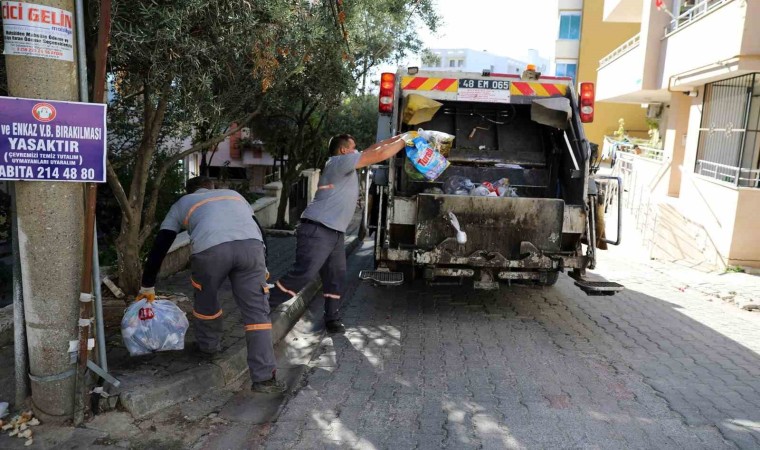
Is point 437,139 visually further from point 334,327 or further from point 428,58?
point 428,58

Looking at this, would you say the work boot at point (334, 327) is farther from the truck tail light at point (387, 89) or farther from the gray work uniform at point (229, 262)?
the truck tail light at point (387, 89)

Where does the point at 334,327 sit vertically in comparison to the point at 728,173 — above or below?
below

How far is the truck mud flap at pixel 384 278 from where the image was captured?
18.2ft

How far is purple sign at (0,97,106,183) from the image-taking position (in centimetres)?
291

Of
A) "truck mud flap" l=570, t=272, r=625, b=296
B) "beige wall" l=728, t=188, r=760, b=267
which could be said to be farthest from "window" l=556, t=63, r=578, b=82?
"truck mud flap" l=570, t=272, r=625, b=296

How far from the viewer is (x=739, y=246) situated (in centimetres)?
848

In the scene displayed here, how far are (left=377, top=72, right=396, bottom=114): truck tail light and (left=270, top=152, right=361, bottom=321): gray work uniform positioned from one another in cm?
139

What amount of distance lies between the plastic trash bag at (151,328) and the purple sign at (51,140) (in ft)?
3.46

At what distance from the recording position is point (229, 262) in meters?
3.87

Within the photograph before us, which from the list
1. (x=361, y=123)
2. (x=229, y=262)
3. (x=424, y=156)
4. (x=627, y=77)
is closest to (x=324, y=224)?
(x=424, y=156)

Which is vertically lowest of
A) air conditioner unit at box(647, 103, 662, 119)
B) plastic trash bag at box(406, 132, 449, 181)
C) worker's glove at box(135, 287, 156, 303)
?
worker's glove at box(135, 287, 156, 303)

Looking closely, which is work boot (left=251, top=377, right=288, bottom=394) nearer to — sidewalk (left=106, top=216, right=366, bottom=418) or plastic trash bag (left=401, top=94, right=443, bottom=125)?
sidewalk (left=106, top=216, right=366, bottom=418)

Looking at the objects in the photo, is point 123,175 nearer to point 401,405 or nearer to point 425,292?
point 425,292

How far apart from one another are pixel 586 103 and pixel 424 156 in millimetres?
2273
